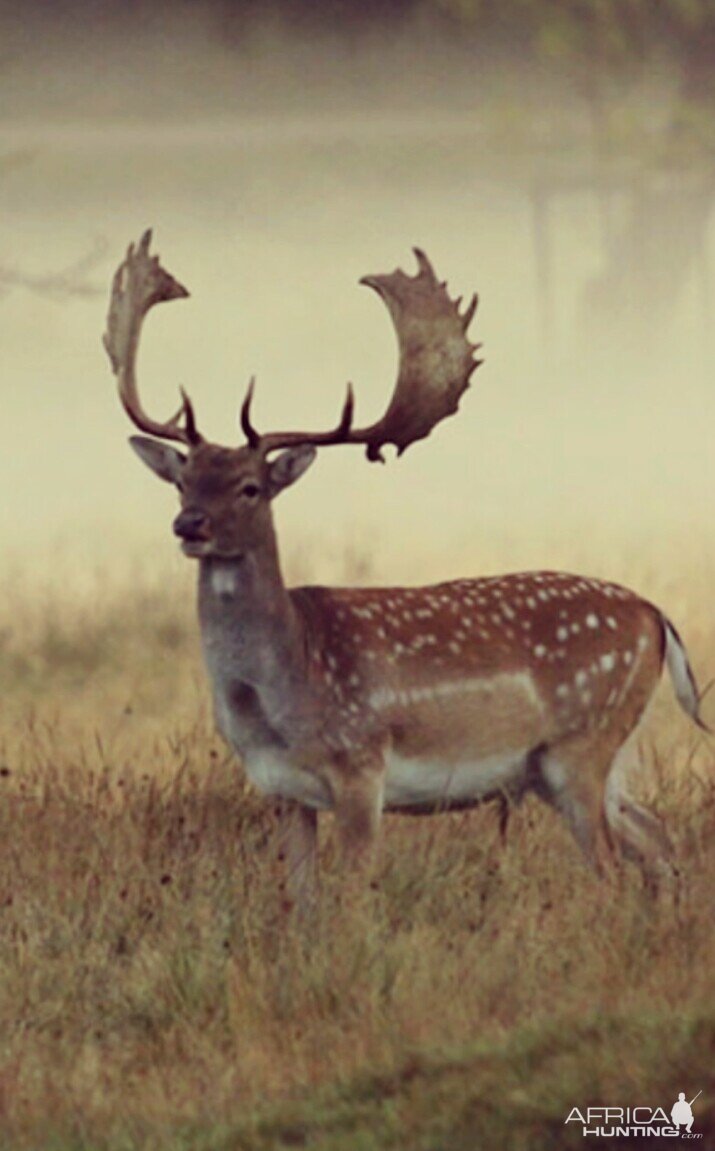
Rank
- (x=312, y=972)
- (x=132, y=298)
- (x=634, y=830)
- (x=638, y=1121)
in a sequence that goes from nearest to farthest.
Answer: (x=638, y=1121)
(x=312, y=972)
(x=634, y=830)
(x=132, y=298)

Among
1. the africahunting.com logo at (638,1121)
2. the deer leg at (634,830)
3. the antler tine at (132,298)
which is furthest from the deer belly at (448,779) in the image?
the africahunting.com logo at (638,1121)

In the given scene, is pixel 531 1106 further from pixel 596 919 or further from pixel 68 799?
pixel 68 799

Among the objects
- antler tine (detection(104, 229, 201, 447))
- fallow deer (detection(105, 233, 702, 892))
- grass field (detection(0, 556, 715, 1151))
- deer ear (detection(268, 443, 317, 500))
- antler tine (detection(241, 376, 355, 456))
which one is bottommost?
grass field (detection(0, 556, 715, 1151))

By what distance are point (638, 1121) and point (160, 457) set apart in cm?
287

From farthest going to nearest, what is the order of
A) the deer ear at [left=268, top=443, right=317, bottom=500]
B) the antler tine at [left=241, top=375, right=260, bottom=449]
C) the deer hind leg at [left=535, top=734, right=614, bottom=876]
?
1. the deer hind leg at [left=535, top=734, right=614, bottom=876]
2. the deer ear at [left=268, top=443, right=317, bottom=500]
3. the antler tine at [left=241, top=375, right=260, bottom=449]

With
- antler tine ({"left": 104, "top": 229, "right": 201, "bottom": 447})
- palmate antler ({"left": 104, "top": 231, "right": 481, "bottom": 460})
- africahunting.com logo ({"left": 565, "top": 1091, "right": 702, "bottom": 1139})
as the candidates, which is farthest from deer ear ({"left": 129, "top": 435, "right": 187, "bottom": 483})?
africahunting.com logo ({"left": 565, "top": 1091, "right": 702, "bottom": 1139})

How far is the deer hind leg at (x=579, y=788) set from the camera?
1002 centimetres

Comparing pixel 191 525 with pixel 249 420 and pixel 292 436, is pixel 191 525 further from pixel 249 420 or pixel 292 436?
pixel 292 436

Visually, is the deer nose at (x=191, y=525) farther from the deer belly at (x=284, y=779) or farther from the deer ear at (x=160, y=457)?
the deer belly at (x=284, y=779)

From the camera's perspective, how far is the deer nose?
369 inches

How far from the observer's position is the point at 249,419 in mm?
9562

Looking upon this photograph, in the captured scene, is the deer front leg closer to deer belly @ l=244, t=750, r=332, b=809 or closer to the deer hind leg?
deer belly @ l=244, t=750, r=332, b=809

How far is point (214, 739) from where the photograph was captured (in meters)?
11.2

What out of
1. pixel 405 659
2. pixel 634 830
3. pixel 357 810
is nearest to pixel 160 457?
pixel 405 659
